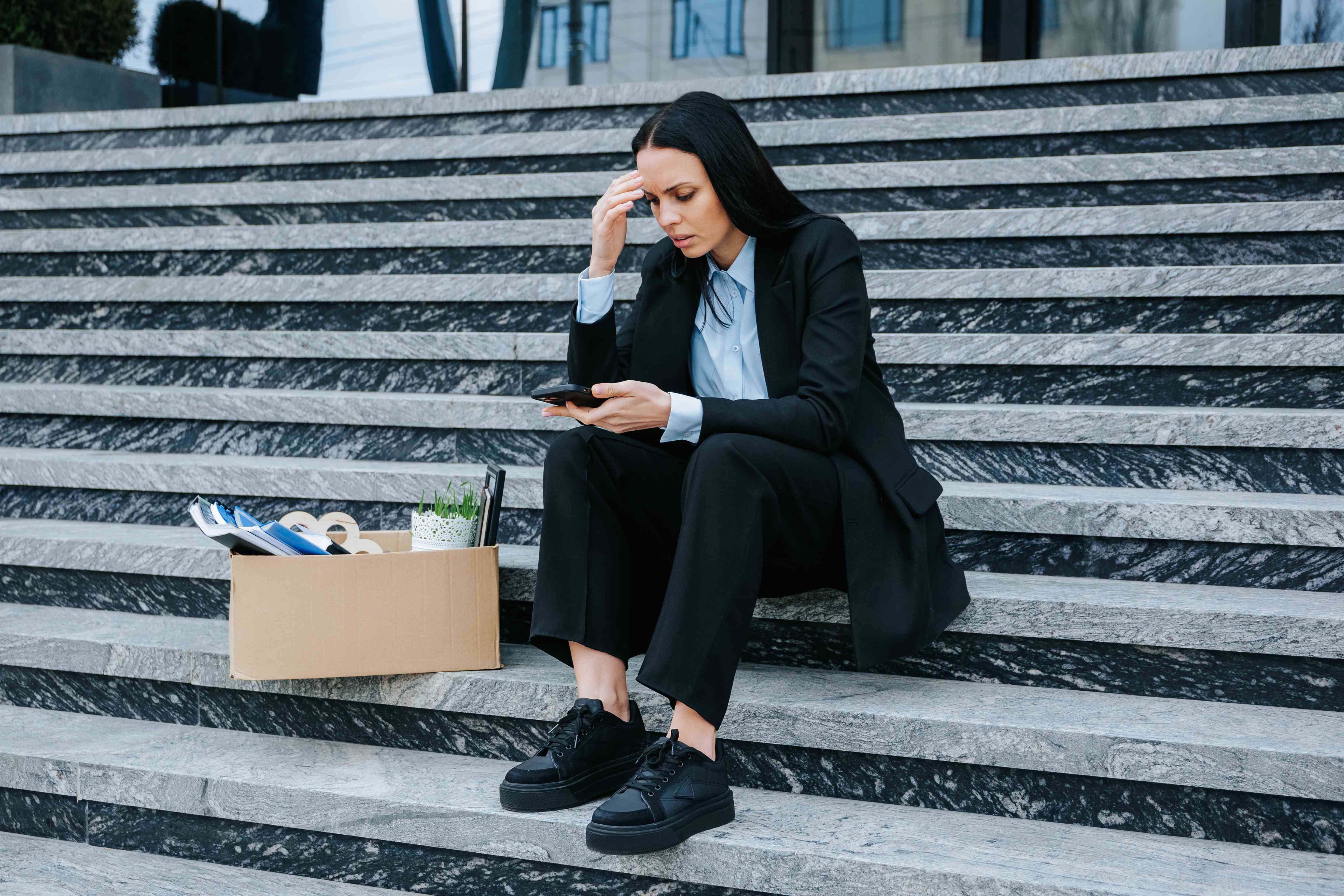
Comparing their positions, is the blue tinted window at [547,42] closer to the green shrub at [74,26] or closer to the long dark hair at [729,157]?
the green shrub at [74,26]

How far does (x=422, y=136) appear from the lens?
179 inches

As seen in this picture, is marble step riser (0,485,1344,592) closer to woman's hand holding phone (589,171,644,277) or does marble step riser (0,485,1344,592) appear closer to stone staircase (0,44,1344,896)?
stone staircase (0,44,1344,896)

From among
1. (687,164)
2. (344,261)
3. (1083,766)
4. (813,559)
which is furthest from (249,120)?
(1083,766)

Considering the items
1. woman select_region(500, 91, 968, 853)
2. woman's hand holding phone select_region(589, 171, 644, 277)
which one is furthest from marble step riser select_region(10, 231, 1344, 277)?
woman's hand holding phone select_region(589, 171, 644, 277)

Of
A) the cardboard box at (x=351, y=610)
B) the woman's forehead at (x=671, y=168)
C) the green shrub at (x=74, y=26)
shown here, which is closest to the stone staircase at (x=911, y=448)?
the cardboard box at (x=351, y=610)

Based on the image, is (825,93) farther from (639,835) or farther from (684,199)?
(639,835)

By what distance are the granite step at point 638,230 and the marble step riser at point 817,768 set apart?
1.37 m

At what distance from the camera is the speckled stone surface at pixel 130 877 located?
198 centimetres

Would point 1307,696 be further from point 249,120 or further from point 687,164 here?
point 249,120

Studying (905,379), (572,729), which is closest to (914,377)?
(905,379)

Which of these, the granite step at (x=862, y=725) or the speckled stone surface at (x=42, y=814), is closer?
the granite step at (x=862, y=725)

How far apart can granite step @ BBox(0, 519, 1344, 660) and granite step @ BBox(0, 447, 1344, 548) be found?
0.11 m

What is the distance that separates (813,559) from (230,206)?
304 centimetres

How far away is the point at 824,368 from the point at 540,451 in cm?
115
